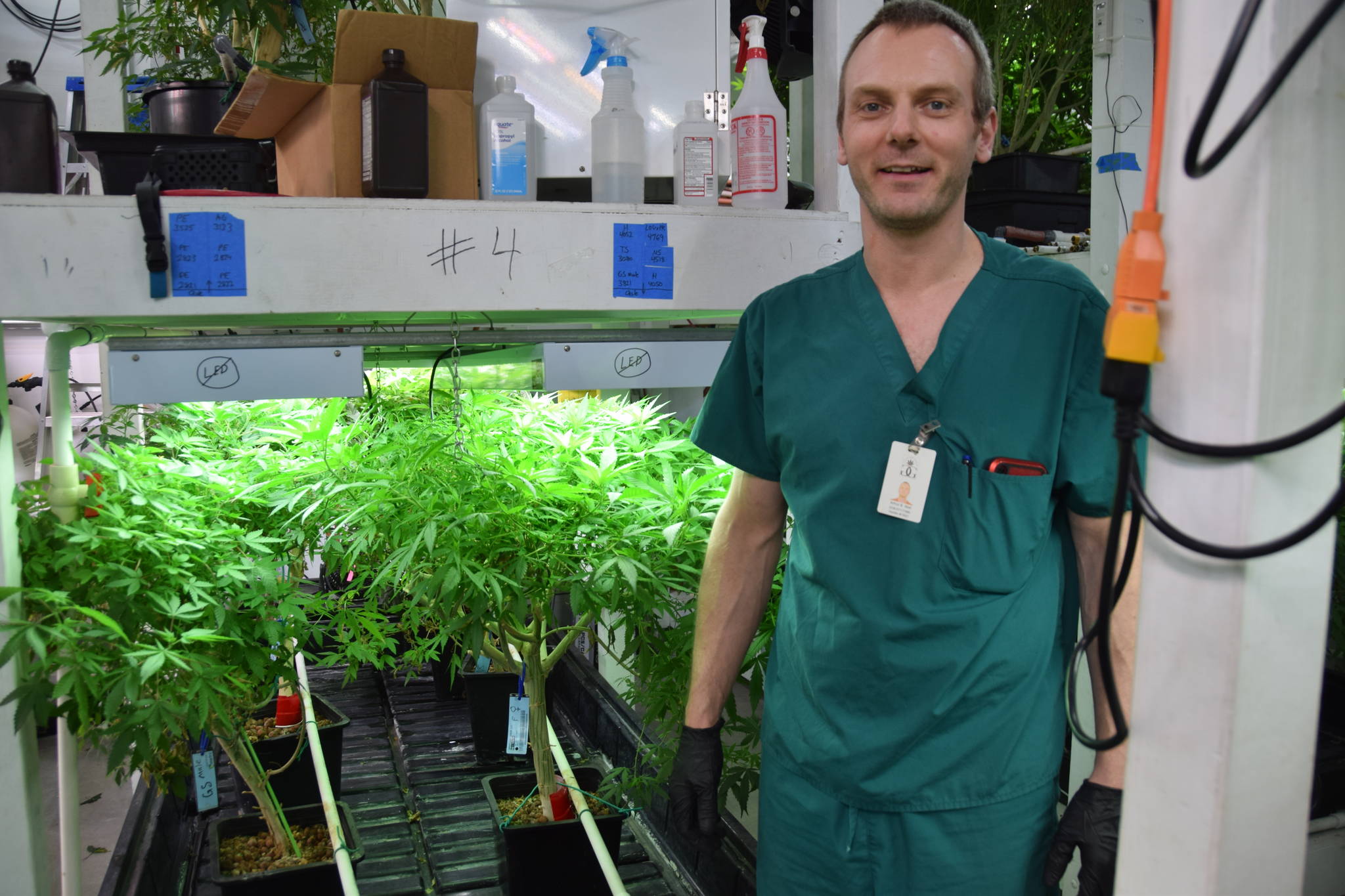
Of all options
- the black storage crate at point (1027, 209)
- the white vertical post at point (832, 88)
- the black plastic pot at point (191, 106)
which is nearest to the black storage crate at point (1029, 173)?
the black storage crate at point (1027, 209)

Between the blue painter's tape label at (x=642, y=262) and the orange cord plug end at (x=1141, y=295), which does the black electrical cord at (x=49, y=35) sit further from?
the orange cord plug end at (x=1141, y=295)

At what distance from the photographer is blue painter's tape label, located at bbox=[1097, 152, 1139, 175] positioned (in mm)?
2193

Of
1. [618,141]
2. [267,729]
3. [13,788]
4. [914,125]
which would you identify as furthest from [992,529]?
[267,729]

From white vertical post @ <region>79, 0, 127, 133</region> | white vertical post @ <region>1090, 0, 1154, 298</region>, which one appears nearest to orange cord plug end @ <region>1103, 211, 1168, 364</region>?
white vertical post @ <region>1090, 0, 1154, 298</region>

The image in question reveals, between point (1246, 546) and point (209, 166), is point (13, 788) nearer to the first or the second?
point (209, 166)

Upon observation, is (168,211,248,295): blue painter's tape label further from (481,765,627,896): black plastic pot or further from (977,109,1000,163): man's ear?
(481,765,627,896): black plastic pot

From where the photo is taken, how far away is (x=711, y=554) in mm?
1319

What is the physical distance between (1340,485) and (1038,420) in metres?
0.56

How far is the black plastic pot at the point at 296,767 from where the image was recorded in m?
2.22

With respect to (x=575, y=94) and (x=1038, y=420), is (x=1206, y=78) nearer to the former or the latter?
(x=1038, y=420)

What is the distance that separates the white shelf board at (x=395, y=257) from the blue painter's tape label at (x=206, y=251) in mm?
10

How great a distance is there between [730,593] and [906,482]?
338 millimetres

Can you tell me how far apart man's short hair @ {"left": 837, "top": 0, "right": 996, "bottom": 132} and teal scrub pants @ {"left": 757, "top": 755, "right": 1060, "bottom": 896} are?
2.62 feet

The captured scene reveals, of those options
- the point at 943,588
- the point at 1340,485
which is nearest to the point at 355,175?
the point at 943,588
